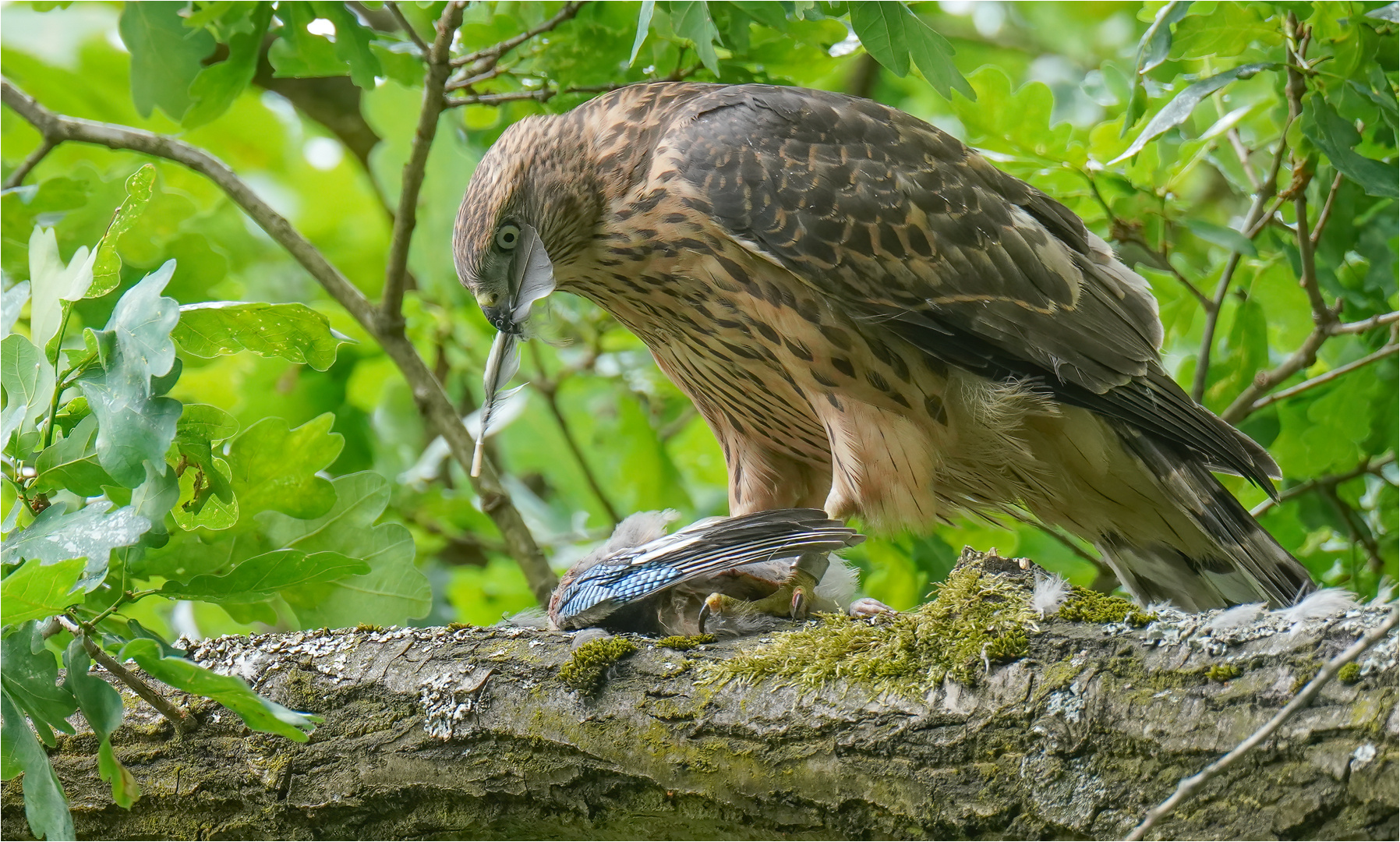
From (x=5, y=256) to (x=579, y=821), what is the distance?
216 centimetres

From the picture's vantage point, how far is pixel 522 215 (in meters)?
2.88

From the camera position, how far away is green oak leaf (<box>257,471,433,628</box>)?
8.62 ft

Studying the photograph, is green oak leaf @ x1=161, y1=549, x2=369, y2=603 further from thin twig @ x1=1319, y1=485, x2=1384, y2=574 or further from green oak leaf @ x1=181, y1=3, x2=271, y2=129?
thin twig @ x1=1319, y1=485, x2=1384, y2=574

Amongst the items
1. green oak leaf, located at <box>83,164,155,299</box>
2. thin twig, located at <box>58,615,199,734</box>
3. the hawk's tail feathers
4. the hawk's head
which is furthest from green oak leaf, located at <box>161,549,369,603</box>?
the hawk's tail feathers

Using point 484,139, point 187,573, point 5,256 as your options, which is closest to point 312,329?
point 187,573

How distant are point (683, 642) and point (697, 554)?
1.08 ft

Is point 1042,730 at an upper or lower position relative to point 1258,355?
lower

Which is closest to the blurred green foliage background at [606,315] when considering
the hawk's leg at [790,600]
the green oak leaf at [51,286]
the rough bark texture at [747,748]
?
the green oak leaf at [51,286]

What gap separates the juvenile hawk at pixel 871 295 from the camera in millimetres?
2773

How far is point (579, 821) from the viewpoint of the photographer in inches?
86.2

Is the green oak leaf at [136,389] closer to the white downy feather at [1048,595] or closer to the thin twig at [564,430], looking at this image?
the white downy feather at [1048,595]

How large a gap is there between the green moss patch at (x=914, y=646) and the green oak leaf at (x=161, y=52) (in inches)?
90.6

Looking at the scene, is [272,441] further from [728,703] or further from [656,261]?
[728,703]

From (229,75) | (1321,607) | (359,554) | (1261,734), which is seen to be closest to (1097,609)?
(1321,607)
